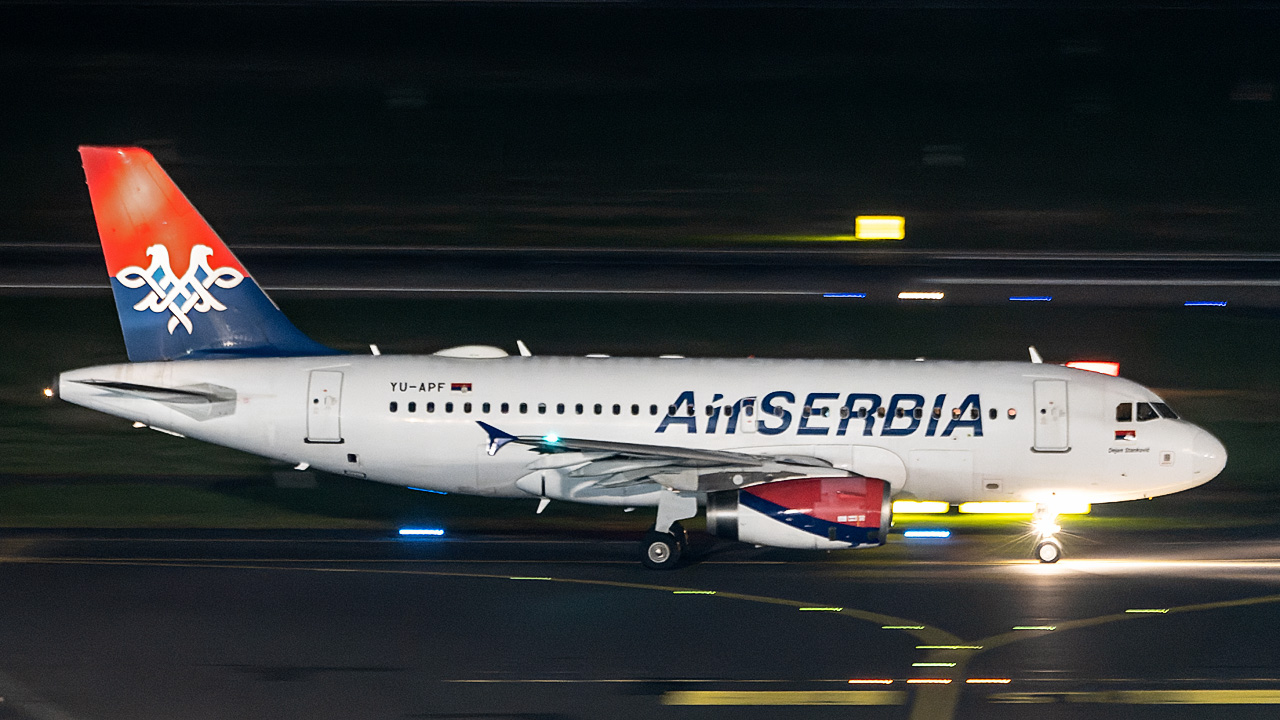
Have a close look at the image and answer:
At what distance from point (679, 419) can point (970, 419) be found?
554cm

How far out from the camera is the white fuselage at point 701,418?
24.6m

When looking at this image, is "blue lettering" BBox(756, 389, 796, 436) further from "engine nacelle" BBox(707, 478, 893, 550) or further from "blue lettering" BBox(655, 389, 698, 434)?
"engine nacelle" BBox(707, 478, 893, 550)

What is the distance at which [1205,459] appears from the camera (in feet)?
80.0

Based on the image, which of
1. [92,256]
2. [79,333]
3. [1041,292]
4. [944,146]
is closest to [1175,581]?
[1041,292]

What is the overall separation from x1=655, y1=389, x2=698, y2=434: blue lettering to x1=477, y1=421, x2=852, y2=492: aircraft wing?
46cm

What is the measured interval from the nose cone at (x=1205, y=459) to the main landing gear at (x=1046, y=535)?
2.73 m

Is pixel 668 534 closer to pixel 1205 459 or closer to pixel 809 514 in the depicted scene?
pixel 809 514

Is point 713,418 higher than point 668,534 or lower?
higher

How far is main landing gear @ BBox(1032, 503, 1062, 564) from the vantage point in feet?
79.9

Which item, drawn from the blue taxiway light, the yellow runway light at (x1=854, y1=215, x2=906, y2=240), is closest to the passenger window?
the blue taxiway light

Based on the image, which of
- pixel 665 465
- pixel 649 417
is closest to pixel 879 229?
pixel 649 417

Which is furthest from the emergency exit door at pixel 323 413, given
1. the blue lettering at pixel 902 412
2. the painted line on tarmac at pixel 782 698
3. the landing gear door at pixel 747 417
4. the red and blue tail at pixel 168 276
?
Answer: the painted line on tarmac at pixel 782 698

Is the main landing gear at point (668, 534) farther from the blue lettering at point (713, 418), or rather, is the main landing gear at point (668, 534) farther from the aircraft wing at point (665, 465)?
the blue lettering at point (713, 418)

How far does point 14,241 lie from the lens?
4712cm
